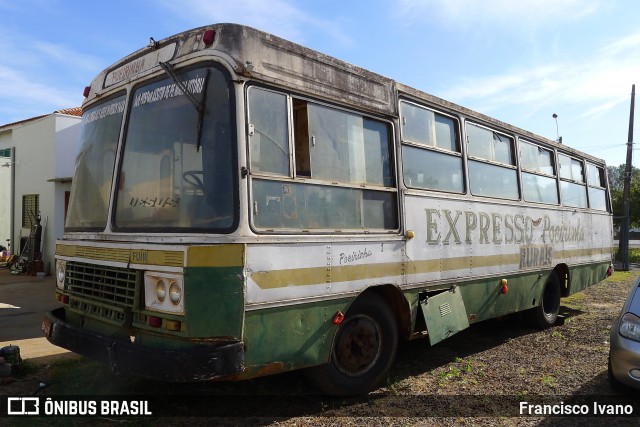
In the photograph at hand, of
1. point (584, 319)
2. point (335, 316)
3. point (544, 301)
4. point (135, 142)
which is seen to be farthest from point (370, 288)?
point (584, 319)

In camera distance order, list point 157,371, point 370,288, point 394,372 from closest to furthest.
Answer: point 157,371, point 370,288, point 394,372

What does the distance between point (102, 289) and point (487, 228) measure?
4.53m

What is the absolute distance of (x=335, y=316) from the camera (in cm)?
427

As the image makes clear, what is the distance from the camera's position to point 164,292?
3.60 m

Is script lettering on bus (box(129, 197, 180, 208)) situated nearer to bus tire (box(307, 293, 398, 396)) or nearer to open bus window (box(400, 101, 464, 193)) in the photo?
bus tire (box(307, 293, 398, 396))

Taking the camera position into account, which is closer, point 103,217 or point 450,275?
point 103,217

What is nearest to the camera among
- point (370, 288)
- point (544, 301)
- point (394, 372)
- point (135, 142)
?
point (135, 142)

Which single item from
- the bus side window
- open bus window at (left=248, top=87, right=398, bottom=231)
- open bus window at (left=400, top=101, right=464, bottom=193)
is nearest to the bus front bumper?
open bus window at (left=248, top=87, right=398, bottom=231)

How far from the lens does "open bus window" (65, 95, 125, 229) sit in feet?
14.6

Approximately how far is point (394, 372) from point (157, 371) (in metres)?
2.93

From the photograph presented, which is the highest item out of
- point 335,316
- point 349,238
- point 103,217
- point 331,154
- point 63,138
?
point 63,138

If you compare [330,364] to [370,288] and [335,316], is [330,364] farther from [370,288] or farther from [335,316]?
[370,288]

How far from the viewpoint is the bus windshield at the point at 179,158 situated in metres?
3.64

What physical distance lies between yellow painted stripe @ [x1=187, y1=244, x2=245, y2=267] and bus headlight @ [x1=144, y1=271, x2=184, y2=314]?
0.54ft
